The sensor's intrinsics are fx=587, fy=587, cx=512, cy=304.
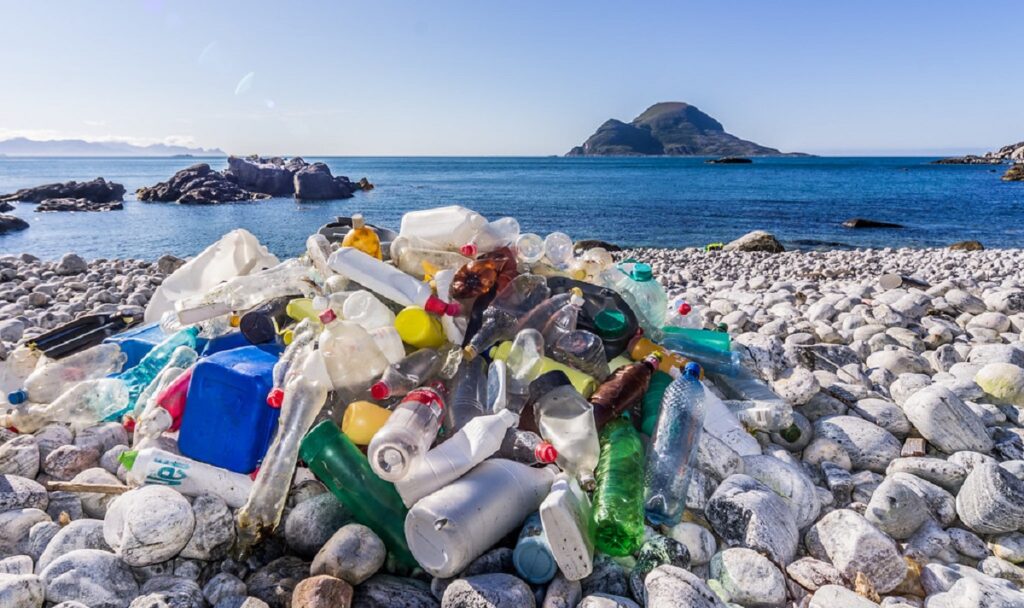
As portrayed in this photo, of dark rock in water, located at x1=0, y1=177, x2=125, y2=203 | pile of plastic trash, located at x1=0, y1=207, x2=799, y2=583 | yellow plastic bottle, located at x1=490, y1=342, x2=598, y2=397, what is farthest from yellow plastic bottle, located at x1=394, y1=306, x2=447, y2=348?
dark rock in water, located at x1=0, y1=177, x2=125, y2=203

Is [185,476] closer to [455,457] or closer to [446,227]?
[455,457]

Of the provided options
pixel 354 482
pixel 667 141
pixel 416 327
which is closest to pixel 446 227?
pixel 416 327

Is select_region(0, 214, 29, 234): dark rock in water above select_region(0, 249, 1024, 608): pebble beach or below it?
below

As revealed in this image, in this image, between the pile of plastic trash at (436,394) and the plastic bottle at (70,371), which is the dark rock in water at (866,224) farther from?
the plastic bottle at (70,371)

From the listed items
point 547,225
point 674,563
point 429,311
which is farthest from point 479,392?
point 547,225

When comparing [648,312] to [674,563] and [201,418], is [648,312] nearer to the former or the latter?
[674,563]

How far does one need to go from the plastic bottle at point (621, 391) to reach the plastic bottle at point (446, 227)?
1343 mm

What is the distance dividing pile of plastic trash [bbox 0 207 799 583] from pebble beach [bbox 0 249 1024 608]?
0.34 feet

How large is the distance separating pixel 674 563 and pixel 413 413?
1098mm

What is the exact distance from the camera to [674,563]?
2.03 m

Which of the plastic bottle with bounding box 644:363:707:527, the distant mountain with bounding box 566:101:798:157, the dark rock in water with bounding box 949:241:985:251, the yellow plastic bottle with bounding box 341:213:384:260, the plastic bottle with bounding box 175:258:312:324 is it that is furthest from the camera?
the distant mountain with bounding box 566:101:798:157

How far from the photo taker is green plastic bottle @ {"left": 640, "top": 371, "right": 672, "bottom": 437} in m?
2.77

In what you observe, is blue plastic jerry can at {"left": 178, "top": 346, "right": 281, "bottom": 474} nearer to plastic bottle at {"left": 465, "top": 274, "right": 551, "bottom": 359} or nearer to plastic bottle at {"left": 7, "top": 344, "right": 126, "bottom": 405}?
plastic bottle at {"left": 465, "top": 274, "right": 551, "bottom": 359}

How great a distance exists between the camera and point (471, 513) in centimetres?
202
